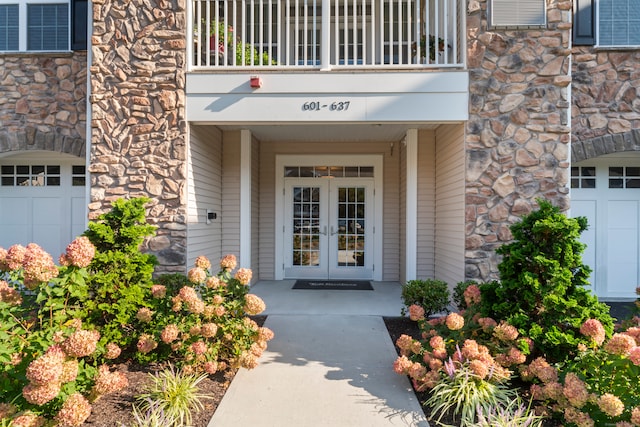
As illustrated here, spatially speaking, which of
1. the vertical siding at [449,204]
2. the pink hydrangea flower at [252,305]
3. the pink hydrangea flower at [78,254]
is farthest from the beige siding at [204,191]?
the vertical siding at [449,204]

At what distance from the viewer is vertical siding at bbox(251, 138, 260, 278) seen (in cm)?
624

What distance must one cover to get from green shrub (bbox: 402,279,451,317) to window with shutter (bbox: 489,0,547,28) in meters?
3.18

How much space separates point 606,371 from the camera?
91.4 inches

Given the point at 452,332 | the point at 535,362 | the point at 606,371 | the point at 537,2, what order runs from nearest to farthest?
the point at 606,371, the point at 535,362, the point at 452,332, the point at 537,2

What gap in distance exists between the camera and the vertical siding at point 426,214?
5.72 meters

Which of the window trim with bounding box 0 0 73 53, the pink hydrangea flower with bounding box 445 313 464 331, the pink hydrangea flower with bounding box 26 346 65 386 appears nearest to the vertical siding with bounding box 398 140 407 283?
the pink hydrangea flower with bounding box 445 313 464 331

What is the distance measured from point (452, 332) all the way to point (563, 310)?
84 cm

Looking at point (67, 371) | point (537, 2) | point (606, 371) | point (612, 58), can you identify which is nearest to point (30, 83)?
point (67, 371)

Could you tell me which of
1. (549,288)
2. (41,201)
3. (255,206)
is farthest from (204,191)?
(549,288)

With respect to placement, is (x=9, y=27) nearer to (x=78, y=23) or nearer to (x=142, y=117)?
(x=78, y=23)

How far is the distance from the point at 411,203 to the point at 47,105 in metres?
5.45

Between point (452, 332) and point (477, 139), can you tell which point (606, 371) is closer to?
point (452, 332)

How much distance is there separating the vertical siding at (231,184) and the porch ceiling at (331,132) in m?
0.26

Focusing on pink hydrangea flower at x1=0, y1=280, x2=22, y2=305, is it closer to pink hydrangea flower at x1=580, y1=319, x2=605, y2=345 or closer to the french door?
pink hydrangea flower at x1=580, y1=319, x2=605, y2=345
